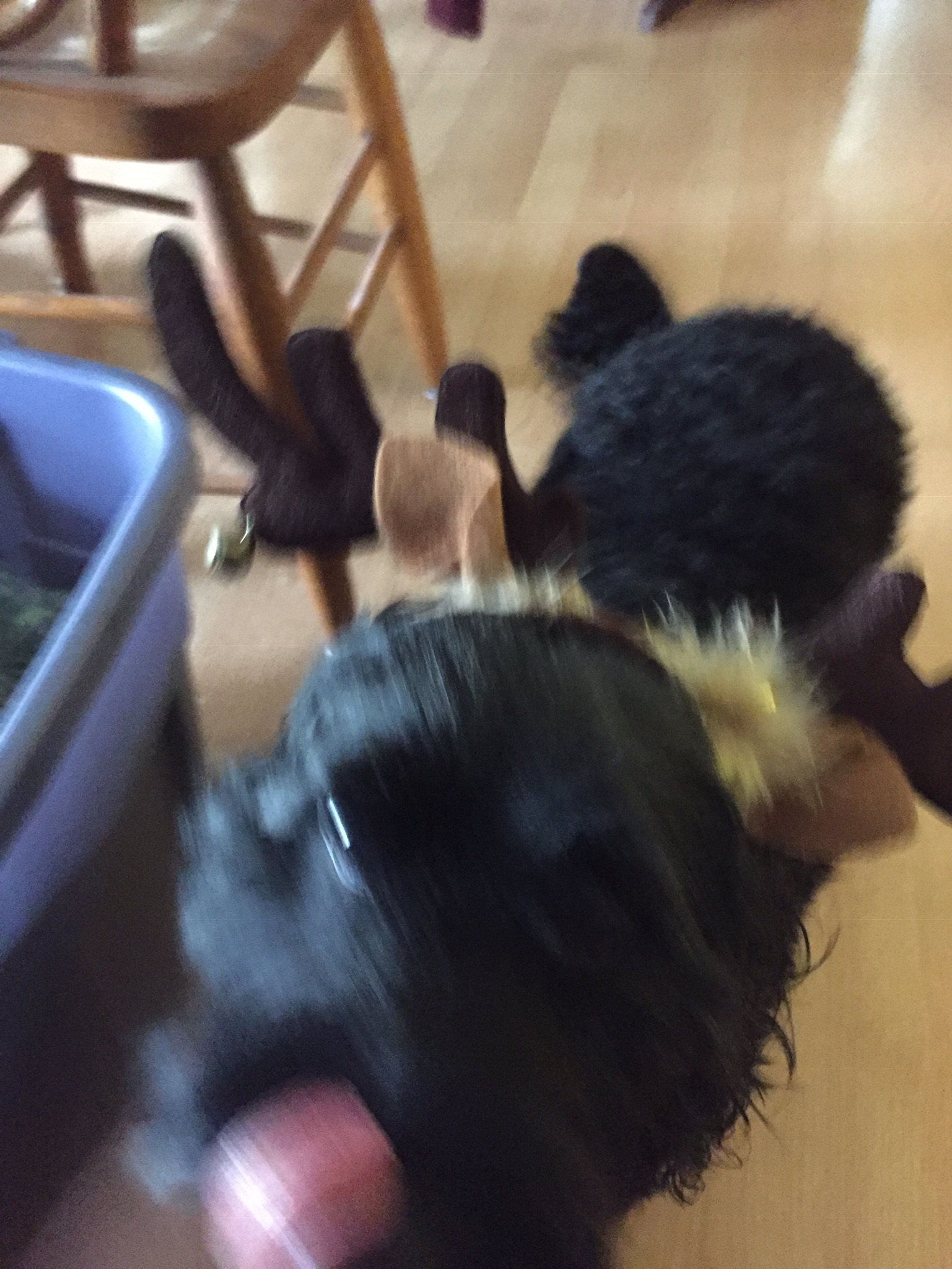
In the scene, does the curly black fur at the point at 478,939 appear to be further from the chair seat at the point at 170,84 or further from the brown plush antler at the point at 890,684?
the chair seat at the point at 170,84

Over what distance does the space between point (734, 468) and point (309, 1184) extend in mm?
471

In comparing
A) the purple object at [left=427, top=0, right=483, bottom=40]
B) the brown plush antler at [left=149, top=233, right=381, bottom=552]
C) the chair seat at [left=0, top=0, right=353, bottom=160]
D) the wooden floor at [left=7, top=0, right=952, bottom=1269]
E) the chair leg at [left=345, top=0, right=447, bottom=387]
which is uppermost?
the chair seat at [left=0, top=0, right=353, bottom=160]

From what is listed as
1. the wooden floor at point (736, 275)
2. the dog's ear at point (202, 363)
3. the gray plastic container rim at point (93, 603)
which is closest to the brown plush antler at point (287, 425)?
the dog's ear at point (202, 363)

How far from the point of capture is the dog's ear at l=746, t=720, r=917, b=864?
40 centimetres

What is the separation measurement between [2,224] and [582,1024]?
3.70ft

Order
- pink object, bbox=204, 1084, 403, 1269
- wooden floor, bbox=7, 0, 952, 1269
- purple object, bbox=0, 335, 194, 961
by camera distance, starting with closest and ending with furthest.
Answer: pink object, bbox=204, 1084, 403, 1269, purple object, bbox=0, 335, 194, 961, wooden floor, bbox=7, 0, 952, 1269

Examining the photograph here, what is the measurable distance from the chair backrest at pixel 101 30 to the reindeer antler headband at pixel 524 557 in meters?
0.38

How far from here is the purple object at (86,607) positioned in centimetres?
49

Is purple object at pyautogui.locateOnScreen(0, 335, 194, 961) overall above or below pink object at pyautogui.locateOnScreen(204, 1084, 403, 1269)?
below

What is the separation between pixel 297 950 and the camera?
293 mm

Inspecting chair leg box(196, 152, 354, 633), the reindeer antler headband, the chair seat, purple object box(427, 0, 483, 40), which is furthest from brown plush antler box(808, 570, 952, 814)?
purple object box(427, 0, 483, 40)

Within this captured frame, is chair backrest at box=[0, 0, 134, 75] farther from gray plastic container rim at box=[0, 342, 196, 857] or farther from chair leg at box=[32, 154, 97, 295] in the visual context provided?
chair leg at box=[32, 154, 97, 295]

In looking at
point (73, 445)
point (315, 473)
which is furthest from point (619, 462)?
point (73, 445)

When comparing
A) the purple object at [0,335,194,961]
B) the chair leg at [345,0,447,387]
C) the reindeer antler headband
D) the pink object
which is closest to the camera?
the pink object
